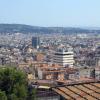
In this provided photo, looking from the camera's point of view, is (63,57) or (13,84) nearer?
(13,84)

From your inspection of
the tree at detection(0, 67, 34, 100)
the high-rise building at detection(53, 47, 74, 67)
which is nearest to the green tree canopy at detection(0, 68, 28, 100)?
the tree at detection(0, 67, 34, 100)

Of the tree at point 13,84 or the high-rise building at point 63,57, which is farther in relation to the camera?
the high-rise building at point 63,57

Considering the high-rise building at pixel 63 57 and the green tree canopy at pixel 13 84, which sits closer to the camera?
the green tree canopy at pixel 13 84

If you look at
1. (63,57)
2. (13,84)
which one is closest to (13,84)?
(13,84)

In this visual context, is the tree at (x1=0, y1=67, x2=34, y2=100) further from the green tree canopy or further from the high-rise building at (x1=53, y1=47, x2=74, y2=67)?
the high-rise building at (x1=53, y1=47, x2=74, y2=67)

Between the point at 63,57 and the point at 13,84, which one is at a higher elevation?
the point at 13,84

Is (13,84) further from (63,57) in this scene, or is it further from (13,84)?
(63,57)

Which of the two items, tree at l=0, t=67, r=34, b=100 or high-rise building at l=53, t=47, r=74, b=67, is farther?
high-rise building at l=53, t=47, r=74, b=67

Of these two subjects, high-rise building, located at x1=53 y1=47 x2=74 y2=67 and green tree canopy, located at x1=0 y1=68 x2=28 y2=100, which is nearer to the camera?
green tree canopy, located at x1=0 y1=68 x2=28 y2=100

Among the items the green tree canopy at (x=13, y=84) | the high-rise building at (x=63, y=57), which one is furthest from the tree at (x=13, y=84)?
the high-rise building at (x=63, y=57)

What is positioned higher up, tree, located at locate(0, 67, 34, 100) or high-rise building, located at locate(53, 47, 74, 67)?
tree, located at locate(0, 67, 34, 100)

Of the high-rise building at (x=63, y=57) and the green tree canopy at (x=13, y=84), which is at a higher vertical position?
the green tree canopy at (x=13, y=84)

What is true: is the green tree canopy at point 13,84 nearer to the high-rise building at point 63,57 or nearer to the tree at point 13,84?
the tree at point 13,84
